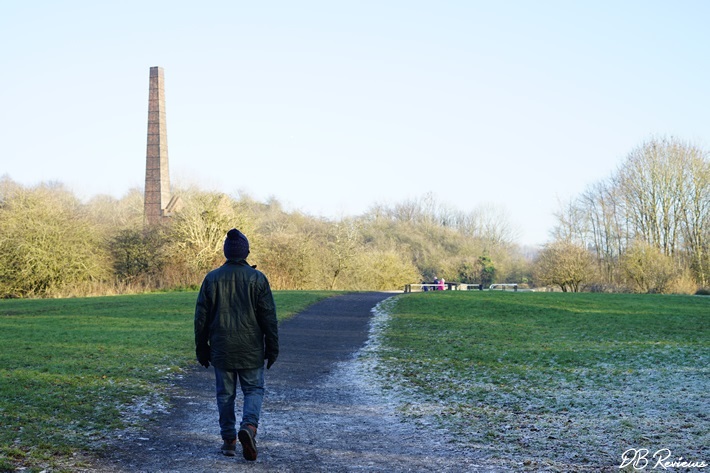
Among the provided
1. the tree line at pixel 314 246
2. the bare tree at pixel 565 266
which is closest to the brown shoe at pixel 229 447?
the tree line at pixel 314 246

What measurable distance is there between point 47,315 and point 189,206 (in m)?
24.9

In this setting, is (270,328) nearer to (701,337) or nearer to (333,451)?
(333,451)

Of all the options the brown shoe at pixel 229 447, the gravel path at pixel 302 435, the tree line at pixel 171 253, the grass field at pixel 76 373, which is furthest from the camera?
the tree line at pixel 171 253

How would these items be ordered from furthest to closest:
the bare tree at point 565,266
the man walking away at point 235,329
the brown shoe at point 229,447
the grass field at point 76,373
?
the bare tree at point 565,266, the grass field at point 76,373, the man walking away at point 235,329, the brown shoe at point 229,447

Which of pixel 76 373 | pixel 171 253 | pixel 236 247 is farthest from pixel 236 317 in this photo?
pixel 171 253

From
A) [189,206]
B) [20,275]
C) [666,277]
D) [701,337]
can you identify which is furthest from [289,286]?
[701,337]

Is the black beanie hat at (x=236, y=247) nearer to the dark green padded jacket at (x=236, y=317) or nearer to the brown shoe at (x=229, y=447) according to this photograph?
the dark green padded jacket at (x=236, y=317)

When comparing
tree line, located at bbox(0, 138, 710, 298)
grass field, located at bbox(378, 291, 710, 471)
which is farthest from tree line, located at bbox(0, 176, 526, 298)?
grass field, located at bbox(378, 291, 710, 471)

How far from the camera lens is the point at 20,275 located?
1406 inches

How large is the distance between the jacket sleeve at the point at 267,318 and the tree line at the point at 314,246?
109 feet

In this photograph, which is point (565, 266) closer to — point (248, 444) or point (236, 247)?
point (236, 247)

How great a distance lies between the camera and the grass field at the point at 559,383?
6.50 metres

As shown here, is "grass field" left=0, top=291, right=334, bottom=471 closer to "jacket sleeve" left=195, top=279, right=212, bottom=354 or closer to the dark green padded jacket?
"jacket sleeve" left=195, top=279, right=212, bottom=354

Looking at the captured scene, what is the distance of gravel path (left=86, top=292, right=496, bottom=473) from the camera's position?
591 centimetres
